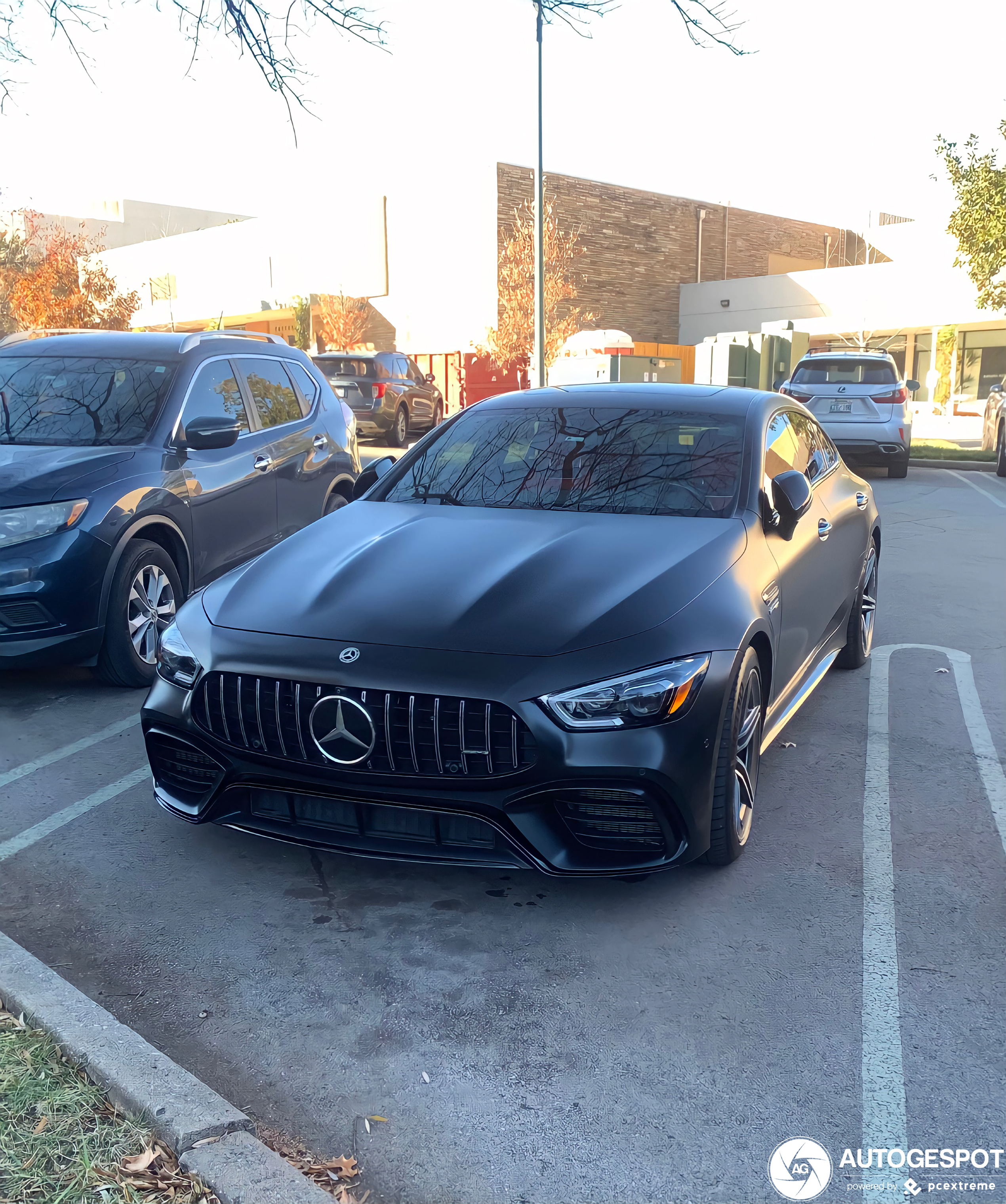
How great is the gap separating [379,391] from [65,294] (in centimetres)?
2039

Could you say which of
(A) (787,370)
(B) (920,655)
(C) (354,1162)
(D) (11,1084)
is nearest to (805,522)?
(B) (920,655)

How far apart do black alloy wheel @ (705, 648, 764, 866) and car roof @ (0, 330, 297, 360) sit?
13.7 feet

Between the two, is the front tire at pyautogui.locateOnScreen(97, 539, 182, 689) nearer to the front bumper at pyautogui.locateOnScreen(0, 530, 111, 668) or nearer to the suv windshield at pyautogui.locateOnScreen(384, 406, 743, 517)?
the front bumper at pyautogui.locateOnScreen(0, 530, 111, 668)

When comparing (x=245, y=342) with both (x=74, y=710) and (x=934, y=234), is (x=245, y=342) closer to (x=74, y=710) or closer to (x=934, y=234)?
(x=74, y=710)

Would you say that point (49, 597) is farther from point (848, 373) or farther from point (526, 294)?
point (526, 294)

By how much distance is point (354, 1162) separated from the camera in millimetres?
2480

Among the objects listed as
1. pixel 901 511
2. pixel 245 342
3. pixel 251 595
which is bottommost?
pixel 901 511

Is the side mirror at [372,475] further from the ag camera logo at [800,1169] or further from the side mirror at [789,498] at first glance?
the ag camera logo at [800,1169]

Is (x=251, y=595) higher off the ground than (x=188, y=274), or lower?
lower

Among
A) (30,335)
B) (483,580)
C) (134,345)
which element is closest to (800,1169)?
(483,580)

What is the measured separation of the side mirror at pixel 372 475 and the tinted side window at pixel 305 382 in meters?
2.10

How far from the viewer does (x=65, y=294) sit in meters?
36.8

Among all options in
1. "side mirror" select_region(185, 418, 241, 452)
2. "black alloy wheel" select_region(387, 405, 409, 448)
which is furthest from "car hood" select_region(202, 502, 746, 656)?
"black alloy wheel" select_region(387, 405, 409, 448)

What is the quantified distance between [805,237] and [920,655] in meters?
48.9
